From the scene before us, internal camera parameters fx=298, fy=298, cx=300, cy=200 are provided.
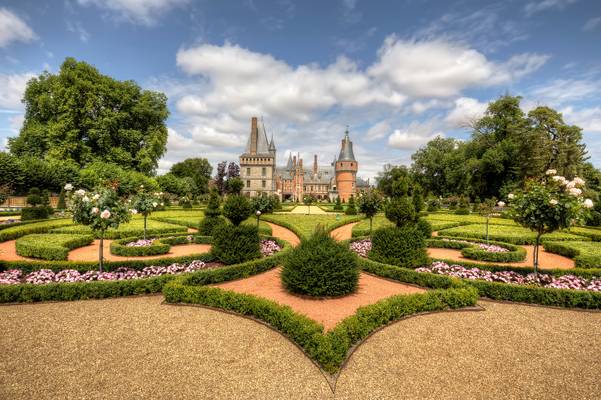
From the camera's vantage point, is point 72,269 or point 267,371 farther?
point 72,269

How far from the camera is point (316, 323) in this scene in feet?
17.7

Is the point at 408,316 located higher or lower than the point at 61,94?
lower

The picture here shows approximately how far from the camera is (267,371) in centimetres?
455

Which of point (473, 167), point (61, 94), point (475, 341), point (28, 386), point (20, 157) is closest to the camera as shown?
point (28, 386)

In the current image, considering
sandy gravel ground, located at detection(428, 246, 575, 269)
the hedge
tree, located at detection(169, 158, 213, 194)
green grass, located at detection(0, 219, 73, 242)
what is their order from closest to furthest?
the hedge, sandy gravel ground, located at detection(428, 246, 575, 269), green grass, located at detection(0, 219, 73, 242), tree, located at detection(169, 158, 213, 194)

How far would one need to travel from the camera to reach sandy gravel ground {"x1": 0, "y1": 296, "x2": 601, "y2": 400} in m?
4.13

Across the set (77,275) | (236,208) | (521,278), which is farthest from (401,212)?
(77,275)

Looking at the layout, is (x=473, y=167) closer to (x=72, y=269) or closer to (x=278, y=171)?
(x=72, y=269)

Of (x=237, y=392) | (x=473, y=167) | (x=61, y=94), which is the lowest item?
(x=237, y=392)

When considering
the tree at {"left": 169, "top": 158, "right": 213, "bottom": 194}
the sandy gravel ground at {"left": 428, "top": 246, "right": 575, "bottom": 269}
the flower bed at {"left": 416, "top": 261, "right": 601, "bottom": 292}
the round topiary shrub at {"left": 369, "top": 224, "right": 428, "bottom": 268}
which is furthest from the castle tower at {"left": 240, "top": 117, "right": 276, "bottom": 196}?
the flower bed at {"left": 416, "top": 261, "right": 601, "bottom": 292}

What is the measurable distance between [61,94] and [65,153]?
5988 mm

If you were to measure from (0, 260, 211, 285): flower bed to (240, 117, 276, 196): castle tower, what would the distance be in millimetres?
56864

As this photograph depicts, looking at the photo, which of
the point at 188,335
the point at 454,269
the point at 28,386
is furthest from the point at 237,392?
the point at 454,269

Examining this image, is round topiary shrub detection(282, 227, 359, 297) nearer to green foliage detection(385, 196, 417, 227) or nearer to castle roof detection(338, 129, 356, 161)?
green foliage detection(385, 196, 417, 227)
